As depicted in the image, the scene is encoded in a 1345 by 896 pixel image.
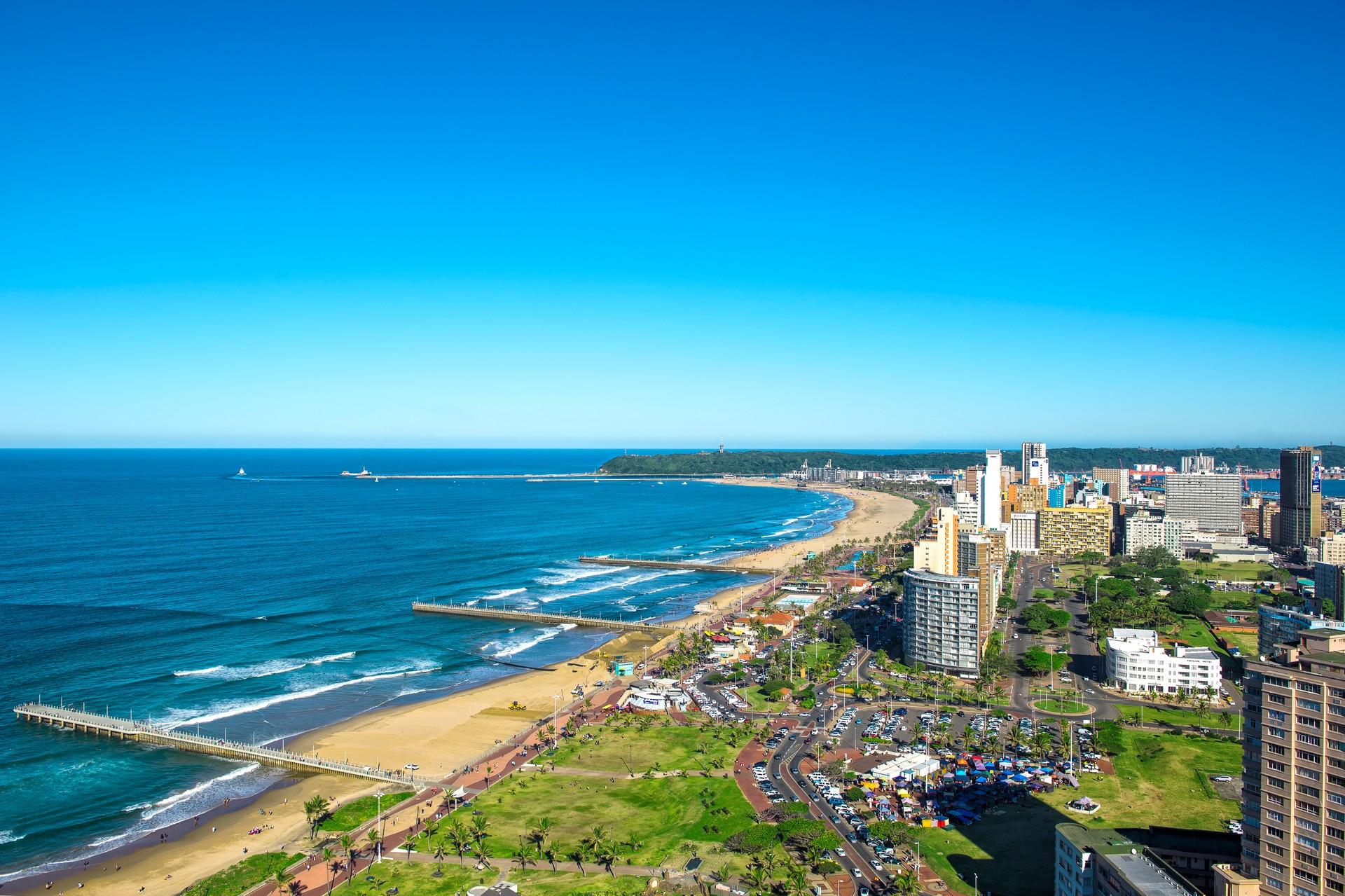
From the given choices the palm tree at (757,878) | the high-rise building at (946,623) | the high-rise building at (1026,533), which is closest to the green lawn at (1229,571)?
the high-rise building at (1026,533)

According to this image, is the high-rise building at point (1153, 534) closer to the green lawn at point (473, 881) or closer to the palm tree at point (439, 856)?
the green lawn at point (473, 881)

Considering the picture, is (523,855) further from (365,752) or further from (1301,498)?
(1301,498)

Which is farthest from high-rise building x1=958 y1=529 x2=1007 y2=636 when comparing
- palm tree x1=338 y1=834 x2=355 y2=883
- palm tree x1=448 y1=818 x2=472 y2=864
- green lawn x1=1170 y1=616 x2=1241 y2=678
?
palm tree x1=338 y1=834 x2=355 y2=883

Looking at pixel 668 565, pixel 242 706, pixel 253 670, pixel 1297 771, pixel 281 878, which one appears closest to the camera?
pixel 1297 771

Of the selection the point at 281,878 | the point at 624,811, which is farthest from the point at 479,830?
the point at 281,878

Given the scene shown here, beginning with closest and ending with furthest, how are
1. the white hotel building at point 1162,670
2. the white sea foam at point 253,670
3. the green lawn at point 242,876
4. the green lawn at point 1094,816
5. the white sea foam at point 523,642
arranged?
the green lawn at point 242,876 < the green lawn at point 1094,816 < the white hotel building at point 1162,670 < the white sea foam at point 253,670 < the white sea foam at point 523,642

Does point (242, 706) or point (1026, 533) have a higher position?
point (1026, 533)

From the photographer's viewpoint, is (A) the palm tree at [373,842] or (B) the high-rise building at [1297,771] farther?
(A) the palm tree at [373,842]

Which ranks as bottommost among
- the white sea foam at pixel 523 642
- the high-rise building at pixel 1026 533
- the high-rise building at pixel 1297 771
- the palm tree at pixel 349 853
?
the white sea foam at pixel 523 642
